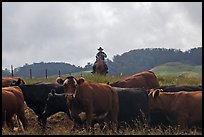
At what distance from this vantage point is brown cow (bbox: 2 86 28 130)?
41.8 feet

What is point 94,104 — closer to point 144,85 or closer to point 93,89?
point 93,89

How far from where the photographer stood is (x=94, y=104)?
43.7 ft

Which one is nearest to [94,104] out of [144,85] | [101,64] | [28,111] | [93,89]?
[93,89]

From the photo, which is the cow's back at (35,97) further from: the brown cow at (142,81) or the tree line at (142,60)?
the tree line at (142,60)

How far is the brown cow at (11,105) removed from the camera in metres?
12.7

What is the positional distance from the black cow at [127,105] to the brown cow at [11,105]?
45.9 inches

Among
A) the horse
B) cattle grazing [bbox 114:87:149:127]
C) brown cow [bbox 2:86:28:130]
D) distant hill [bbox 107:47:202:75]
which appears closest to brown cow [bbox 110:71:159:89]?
cattle grazing [bbox 114:87:149:127]

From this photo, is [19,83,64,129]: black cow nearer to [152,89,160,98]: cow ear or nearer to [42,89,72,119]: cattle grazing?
[42,89,72,119]: cattle grazing

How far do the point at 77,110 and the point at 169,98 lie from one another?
2.79m

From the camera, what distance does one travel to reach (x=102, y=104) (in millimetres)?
13578

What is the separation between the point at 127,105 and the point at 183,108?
1.97 m

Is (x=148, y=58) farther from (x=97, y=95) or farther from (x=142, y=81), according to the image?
(x=97, y=95)

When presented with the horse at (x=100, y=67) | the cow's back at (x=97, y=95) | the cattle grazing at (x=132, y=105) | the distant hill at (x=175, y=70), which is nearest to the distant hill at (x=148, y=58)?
the distant hill at (x=175, y=70)

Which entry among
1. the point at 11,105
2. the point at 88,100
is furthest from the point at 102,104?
the point at 11,105
